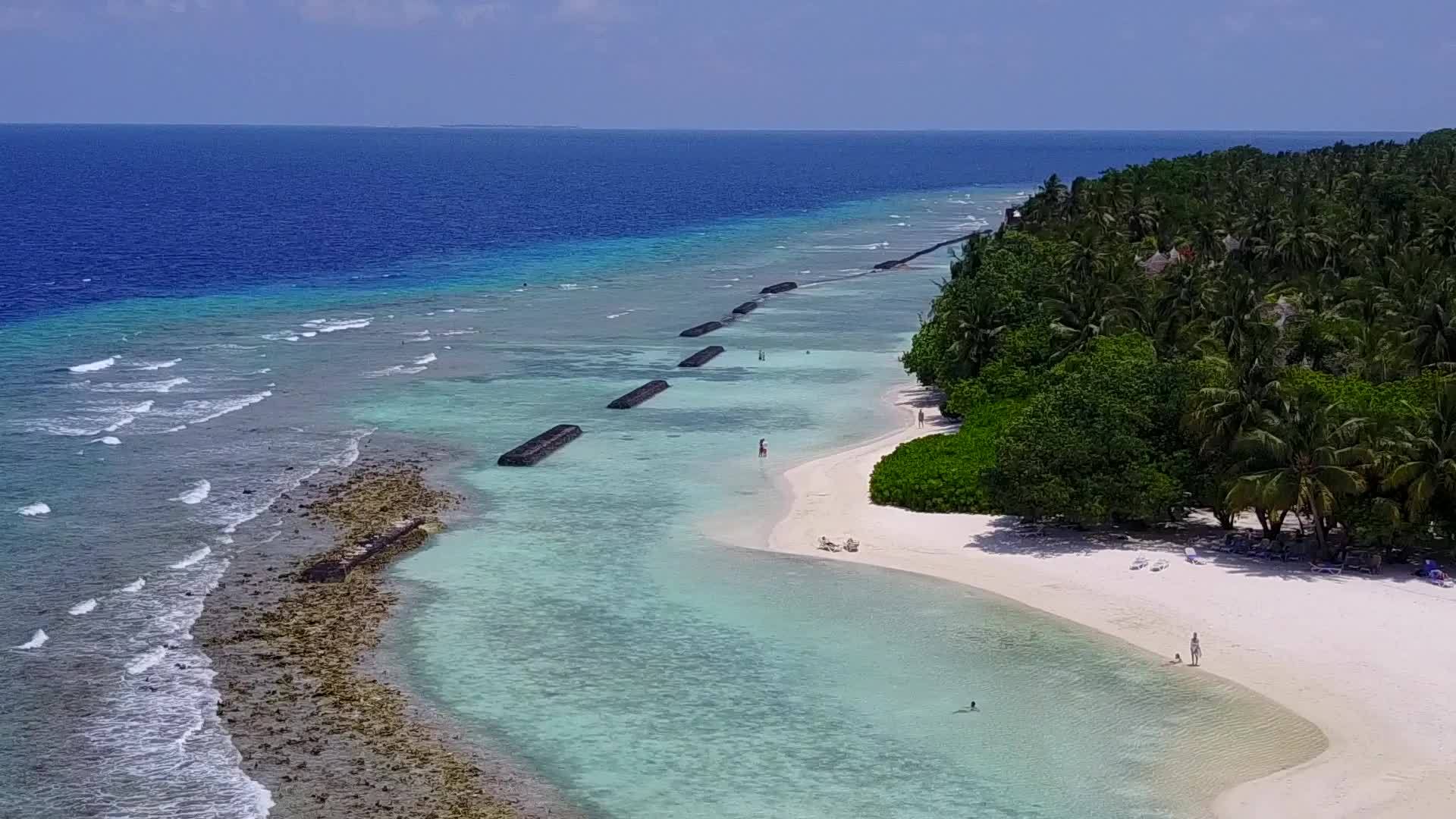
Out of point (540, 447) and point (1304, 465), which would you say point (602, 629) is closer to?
point (1304, 465)

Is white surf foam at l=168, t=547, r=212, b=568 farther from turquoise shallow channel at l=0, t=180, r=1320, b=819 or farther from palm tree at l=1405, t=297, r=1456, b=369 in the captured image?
palm tree at l=1405, t=297, r=1456, b=369

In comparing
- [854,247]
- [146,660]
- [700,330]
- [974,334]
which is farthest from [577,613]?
[854,247]

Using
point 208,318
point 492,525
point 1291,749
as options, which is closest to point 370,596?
point 492,525

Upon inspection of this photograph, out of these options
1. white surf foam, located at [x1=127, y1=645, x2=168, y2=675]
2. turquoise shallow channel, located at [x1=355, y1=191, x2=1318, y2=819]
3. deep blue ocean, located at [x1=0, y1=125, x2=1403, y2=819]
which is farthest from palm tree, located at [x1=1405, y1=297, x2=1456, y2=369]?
white surf foam, located at [x1=127, y1=645, x2=168, y2=675]

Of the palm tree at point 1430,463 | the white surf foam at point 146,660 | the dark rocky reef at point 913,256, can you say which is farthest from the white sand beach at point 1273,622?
the dark rocky reef at point 913,256

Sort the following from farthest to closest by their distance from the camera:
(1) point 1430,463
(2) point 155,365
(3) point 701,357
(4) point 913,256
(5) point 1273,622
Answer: (4) point 913,256, (3) point 701,357, (2) point 155,365, (1) point 1430,463, (5) point 1273,622
